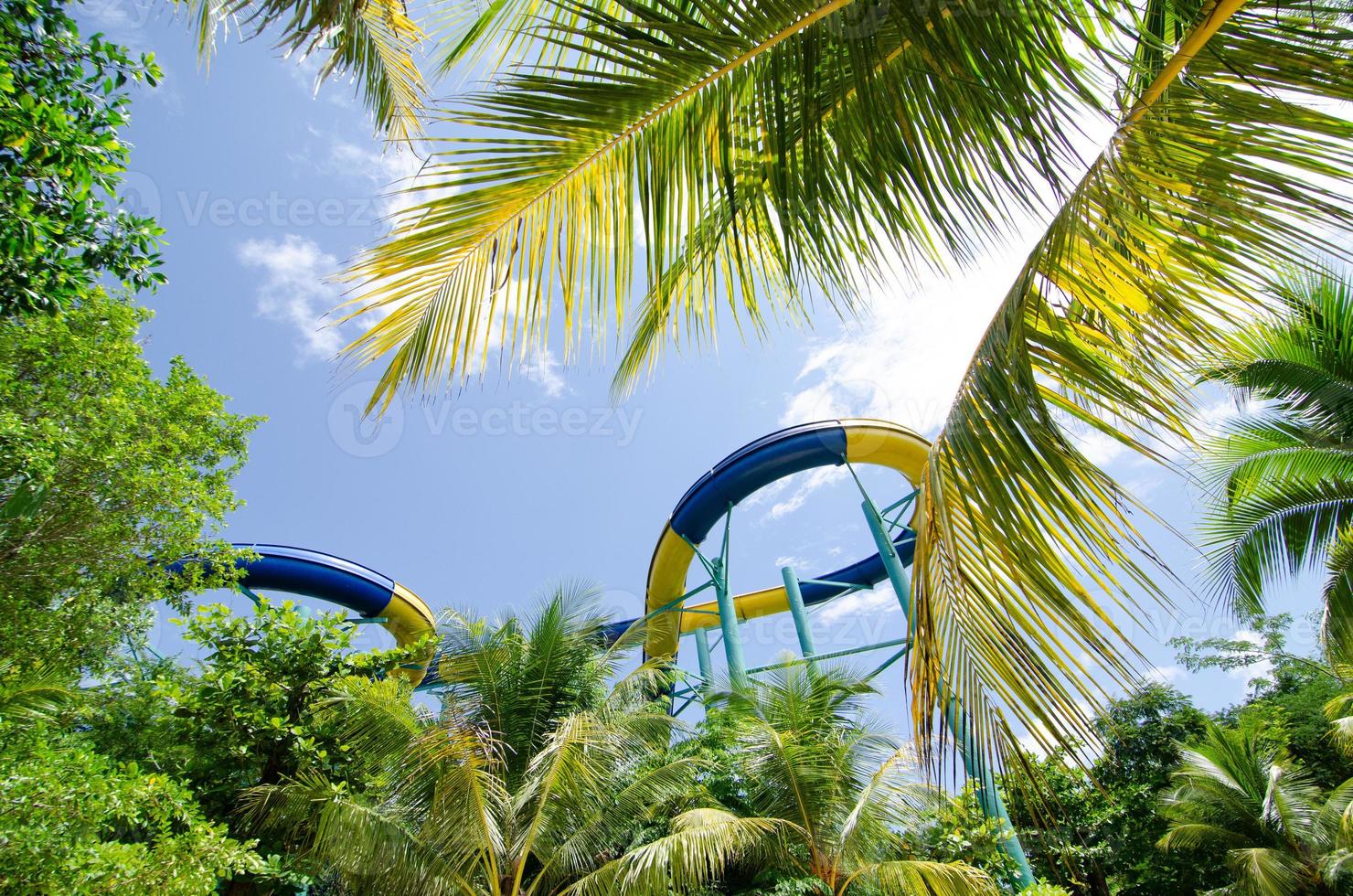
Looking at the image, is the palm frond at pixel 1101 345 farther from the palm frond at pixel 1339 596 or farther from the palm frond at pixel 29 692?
the palm frond at pixel 1339 596

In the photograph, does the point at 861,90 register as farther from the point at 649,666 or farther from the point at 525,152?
the point at 649,666

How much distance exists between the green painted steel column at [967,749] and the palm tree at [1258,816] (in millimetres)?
3752

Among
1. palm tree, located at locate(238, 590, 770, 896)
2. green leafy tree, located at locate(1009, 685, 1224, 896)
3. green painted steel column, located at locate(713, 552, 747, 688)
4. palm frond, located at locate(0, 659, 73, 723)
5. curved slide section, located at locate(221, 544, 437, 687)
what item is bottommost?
green leafy tree, located at locate(1009, 685, 1224, 896)

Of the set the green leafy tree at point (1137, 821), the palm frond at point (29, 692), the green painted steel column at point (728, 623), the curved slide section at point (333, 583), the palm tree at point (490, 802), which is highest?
the curved slide section at point (333, 583)

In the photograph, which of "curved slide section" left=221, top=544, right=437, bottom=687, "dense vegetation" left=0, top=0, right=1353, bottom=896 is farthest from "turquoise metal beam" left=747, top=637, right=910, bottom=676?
"curved slide section" left=221, top=544, right=437, bottom=687

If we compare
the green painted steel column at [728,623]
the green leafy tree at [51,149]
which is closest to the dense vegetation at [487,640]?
the green leafy tree at [51,149]

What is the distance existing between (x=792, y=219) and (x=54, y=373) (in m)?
6.46

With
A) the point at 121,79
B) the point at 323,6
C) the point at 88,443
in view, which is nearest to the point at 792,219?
the point at 323,6

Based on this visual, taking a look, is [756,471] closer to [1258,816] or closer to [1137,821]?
[1258,816]

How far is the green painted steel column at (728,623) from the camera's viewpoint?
492 inches

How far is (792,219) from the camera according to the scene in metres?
2.17

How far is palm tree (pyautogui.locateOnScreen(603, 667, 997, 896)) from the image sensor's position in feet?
27.7

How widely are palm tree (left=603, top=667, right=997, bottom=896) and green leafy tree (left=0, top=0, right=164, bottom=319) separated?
6.99 metres

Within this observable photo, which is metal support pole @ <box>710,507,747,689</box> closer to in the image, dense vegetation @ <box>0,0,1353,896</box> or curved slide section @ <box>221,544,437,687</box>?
dense vegetation @ <box>0,0,1353,896</box>
